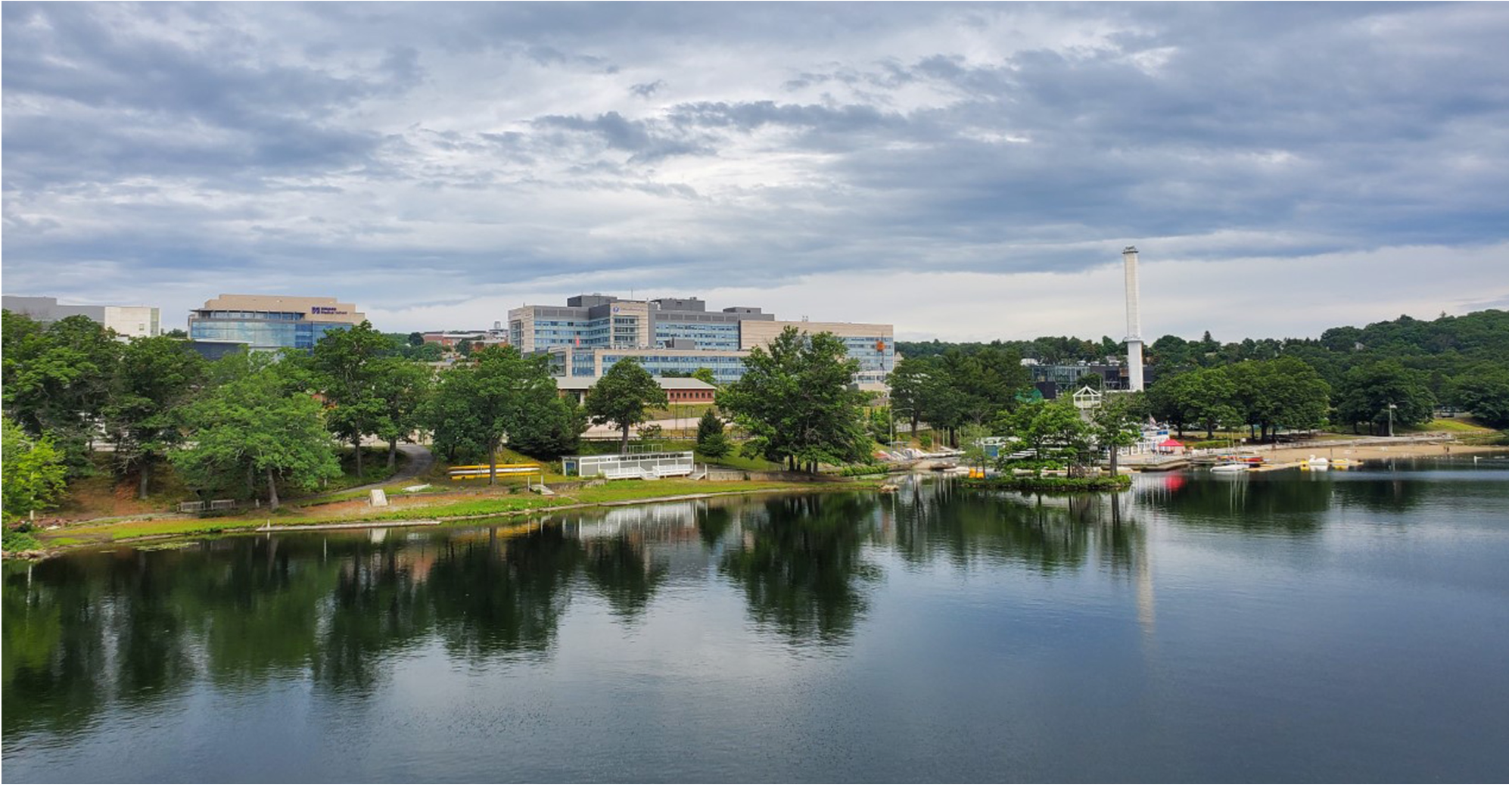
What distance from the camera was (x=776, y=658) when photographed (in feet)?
84.6

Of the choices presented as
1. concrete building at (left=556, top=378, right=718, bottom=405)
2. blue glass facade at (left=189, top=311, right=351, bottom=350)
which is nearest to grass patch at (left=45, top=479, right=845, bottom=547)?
concrete building at (left=556, top=378, right=718, bottom=405)

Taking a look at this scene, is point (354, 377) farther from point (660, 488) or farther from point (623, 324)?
point (623, 324)

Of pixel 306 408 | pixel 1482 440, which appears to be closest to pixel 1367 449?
pixel 1482 440

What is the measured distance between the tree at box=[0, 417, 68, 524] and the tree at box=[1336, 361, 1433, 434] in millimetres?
97701

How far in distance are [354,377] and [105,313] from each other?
4009 inches

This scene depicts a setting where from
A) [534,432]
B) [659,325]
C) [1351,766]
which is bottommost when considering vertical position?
[1351,766]

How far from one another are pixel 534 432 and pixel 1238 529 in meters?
39.5

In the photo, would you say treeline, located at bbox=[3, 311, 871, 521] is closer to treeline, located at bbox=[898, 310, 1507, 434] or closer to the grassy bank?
the grassy bank

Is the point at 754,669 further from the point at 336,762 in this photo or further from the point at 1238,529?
the point at 1238,529

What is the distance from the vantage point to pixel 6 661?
25578 millimetres

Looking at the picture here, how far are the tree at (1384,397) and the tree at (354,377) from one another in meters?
84.7

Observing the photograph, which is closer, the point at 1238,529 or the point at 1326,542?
the point at 1326,542

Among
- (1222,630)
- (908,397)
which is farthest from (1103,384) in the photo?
(1222,630)

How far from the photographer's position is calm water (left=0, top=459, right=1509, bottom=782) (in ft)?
63.2
